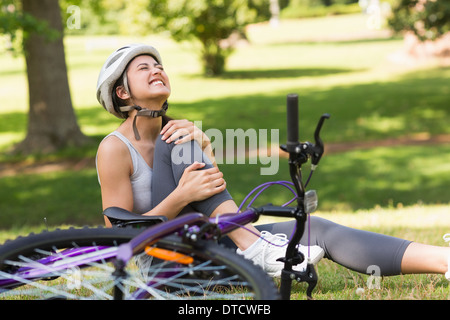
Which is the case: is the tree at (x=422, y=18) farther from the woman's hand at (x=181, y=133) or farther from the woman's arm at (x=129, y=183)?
the woman's arm at (x=129, y=183)

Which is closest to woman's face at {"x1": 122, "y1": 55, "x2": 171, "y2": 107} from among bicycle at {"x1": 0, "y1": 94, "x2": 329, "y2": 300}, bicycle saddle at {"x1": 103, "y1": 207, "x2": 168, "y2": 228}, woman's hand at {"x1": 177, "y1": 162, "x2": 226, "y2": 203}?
woman's hand at {"x1": 177, "y1": 162, "x2": 226, "y2": 203}

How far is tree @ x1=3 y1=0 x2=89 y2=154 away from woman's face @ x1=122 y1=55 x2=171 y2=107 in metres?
9.49

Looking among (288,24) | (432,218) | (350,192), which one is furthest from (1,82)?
(288,24)

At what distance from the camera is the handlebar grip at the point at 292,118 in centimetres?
198

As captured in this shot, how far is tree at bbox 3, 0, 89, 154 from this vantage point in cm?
1216

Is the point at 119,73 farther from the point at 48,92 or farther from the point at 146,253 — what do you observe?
the point at 48,92

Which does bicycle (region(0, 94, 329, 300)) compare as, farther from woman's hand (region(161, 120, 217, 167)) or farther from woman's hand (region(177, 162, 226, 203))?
woman's hand (region(161, 120, 217, 167))

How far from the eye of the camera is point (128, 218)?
2.56 meters

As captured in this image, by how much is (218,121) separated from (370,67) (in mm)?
14241

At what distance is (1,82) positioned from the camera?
89.1 feet

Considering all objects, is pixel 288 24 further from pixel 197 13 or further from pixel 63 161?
pixel 63 161

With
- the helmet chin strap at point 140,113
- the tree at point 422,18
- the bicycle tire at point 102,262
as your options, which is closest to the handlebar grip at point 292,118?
the bicycle tire at point 102,262

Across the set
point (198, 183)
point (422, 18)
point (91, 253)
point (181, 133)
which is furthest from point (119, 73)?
point (422, 18)

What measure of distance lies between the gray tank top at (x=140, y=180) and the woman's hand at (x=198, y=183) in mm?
357
